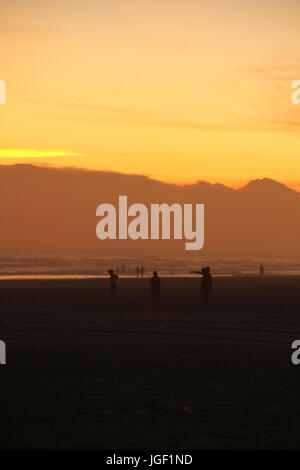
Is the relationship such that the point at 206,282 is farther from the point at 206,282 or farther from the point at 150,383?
the point at 150,383

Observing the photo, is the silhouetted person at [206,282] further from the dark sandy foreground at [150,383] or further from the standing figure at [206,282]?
the dark sandy foreground at [150,383]

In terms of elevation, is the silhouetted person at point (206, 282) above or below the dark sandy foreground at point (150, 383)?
above

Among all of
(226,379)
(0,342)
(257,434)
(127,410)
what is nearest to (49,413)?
(127,410)

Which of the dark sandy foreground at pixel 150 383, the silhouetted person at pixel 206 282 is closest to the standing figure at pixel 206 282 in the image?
the silhouetted person at pixel 206 282

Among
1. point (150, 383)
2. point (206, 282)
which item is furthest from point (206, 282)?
point (150, 383)

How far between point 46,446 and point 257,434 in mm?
3154

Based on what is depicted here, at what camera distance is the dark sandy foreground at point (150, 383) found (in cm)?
1308

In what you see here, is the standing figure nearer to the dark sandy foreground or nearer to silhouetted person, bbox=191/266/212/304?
silhouetted person, bbox=191/266/212/304

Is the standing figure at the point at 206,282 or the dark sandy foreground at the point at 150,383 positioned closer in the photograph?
the dark sandy foreground at the point at 150,383

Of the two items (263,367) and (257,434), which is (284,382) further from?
(257,434)

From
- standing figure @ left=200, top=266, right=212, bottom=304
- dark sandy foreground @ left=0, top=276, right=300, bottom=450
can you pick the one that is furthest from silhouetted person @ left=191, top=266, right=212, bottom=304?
dark sandy foreground @ left=0, top=276, right=300, bottom=450

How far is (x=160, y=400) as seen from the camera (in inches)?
627

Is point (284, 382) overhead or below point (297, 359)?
below

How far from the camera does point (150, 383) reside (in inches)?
701
